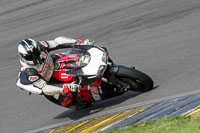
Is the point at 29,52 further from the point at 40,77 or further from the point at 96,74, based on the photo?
the point at 96,74

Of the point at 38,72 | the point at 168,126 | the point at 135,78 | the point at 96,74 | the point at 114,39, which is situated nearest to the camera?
the point at 168,126

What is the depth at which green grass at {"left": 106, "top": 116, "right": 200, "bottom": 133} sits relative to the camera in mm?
4805

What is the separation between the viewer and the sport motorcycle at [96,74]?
648 cm

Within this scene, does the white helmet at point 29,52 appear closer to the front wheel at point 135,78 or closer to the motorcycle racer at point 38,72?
the motorcycle racer at point 38,72

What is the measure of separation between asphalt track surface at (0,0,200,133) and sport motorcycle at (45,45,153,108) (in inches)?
12.6

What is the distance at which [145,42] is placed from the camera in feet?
31.1

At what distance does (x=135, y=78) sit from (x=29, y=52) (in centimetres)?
179

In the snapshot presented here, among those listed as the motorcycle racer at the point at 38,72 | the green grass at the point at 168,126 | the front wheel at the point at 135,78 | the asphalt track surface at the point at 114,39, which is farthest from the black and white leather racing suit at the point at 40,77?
the green grass at the point at 168,126

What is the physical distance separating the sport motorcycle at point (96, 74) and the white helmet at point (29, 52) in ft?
1.70

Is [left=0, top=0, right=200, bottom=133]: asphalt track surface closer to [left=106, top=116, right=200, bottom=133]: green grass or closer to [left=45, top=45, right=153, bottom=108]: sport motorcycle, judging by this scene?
[left=45, top=45, right=153, bottom=108]: sport motorcycle

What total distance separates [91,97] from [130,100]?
0.70m

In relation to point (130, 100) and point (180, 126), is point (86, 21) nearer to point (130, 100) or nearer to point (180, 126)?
point (130, 100)

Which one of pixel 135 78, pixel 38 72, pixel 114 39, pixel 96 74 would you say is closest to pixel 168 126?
pixel 135 78

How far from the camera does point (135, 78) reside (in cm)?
654
